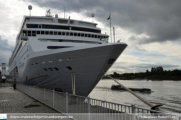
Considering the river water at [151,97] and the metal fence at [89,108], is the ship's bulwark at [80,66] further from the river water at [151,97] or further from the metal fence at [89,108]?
the river water at [151,97]

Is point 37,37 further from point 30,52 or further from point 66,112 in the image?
point 66,112

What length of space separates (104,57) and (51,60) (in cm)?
467

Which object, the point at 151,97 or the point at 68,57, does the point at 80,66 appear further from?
the point at 151,97

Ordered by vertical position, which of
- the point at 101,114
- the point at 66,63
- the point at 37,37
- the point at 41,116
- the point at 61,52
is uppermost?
the point at 37,37

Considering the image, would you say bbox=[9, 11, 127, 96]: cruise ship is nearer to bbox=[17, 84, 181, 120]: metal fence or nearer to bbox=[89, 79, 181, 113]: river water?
bbox=[17, 84, 181, 120]: metal fence

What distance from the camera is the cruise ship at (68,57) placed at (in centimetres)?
1095

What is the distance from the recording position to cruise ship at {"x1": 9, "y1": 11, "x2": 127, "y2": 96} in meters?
10.9

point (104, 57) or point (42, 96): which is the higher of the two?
point (104, 57)

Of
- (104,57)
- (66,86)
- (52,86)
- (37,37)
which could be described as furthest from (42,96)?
(37,37)

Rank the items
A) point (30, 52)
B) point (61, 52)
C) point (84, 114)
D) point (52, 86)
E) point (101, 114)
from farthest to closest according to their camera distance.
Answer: point (30, 52) < point (52, 86) < point (61, 52) < point (84, 114) < point (101, 114)

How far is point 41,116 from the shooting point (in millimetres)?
A: 7125

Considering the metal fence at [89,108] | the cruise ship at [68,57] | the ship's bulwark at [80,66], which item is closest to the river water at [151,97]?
the cruise ship at [68,57]

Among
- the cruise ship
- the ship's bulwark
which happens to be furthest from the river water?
the ship's bulwark

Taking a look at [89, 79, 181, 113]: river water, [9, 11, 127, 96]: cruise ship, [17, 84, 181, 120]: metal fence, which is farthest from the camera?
[89, 79, 181, 113]: river water
